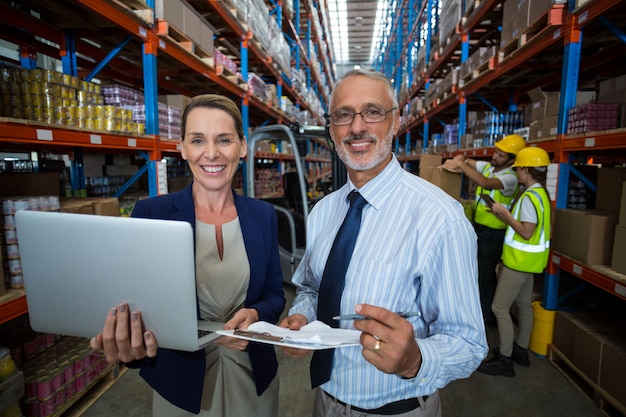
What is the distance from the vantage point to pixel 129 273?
0.97 metres

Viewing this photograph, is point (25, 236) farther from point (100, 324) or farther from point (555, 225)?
point (555, 225)

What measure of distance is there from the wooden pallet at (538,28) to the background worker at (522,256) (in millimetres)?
1149

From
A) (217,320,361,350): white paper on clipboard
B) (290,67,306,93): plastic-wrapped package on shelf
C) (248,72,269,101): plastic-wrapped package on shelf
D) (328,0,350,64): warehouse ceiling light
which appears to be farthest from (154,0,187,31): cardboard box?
(328,0,350,64): warehouse ceiling light

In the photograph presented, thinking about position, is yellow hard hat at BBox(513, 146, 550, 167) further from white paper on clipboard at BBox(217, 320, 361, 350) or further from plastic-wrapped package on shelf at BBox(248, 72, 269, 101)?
plastic-wrapped package on shelf at BBox(248, 72, 269, 101)

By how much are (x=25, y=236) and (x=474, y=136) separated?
6201 mm

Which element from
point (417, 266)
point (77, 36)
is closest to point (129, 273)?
point (417, 266)

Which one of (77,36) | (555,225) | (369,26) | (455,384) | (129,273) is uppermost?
(369,26)

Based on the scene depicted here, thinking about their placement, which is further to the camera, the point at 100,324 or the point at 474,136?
the point at 474,136

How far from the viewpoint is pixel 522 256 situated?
3.25 meters

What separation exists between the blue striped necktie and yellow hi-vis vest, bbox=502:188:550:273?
8.31 ft

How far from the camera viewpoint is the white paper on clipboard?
3.03 ft

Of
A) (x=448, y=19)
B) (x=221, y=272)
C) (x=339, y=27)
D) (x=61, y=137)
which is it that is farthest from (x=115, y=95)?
(x=339, y=27)

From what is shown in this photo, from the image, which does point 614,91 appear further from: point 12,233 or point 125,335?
point 12,233

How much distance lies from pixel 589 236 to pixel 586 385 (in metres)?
1.34
